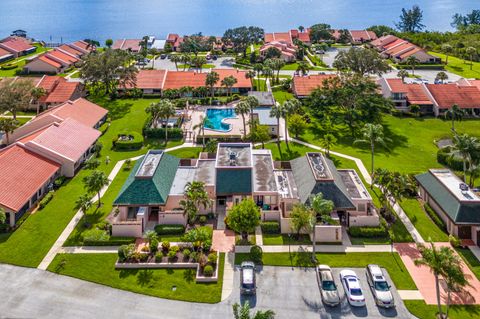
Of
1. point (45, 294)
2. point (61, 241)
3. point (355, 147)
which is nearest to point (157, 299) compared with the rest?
point (45, 294)

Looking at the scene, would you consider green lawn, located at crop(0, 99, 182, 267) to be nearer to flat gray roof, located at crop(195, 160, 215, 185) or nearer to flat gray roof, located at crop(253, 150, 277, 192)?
flat gray roof, located at crop(195, 160, 215, 185)

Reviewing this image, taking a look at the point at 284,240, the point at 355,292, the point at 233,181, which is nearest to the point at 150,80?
the point at 233,181

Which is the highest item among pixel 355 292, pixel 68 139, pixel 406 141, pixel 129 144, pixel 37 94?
pixel 37 94

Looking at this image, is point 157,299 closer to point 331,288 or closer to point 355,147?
point 331,288

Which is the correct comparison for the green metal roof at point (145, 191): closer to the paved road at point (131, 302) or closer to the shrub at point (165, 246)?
the shrub at point (165, 246)

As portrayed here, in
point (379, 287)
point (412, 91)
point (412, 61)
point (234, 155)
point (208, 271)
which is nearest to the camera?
point (379, 287)

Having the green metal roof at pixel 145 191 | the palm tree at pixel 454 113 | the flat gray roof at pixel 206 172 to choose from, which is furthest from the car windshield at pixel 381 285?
the palm tree at pixel 454 113

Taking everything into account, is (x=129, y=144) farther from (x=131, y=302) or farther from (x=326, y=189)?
Answer: (x=131, y=302)
